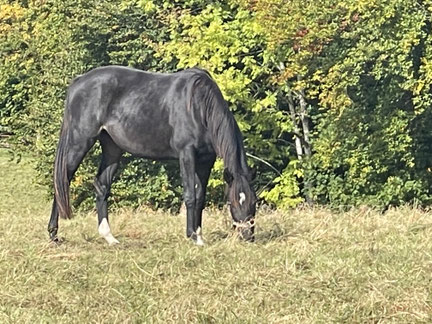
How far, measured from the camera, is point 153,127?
8734 mm

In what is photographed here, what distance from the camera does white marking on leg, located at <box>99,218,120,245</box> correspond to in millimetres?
8330

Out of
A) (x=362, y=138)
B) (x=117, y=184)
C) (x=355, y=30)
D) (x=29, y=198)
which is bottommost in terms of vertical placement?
(x=29, y=198)

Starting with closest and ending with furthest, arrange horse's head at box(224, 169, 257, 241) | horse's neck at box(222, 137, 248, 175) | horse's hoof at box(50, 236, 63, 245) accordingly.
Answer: horse's hoof at box(50, 236, 63, 245) → horse's head at box(224, 169, 257, 241) → horse's neck at box(222, 137, 248, 175)

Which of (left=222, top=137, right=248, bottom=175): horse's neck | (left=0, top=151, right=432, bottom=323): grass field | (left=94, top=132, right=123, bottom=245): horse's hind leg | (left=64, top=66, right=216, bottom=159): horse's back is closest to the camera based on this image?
(left=0, top=151, right=432, bottom=323): grass field

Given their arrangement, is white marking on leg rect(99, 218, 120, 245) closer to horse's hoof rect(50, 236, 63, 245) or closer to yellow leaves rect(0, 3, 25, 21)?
horse's hoof rect(50, 236, 63, 245)

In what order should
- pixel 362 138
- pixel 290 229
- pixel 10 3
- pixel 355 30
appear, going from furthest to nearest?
pixel 10 3 < pixel 362 138 < pixel 355 30 < pixel 290 229

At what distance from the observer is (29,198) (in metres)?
27.5

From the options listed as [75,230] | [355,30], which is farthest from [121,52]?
[75,230]

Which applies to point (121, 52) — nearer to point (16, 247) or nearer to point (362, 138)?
point (362, 138)

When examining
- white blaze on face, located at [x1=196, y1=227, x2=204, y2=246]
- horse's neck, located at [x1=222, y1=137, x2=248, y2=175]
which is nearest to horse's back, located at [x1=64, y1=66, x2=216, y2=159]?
horse's neck, located at [x1=222, y1=137, x2=248, y2=175]

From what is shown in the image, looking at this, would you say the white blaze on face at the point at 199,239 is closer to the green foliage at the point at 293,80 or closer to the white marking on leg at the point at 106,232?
the white marking on leg at the point at 106,232

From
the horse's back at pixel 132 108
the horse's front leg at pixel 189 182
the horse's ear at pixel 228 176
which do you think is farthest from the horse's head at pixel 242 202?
the horse's back at pixel 132 108

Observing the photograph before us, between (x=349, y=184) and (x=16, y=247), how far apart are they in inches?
486

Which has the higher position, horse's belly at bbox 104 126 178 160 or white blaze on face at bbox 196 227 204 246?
horse's belly at bbox 104 126 178 160
